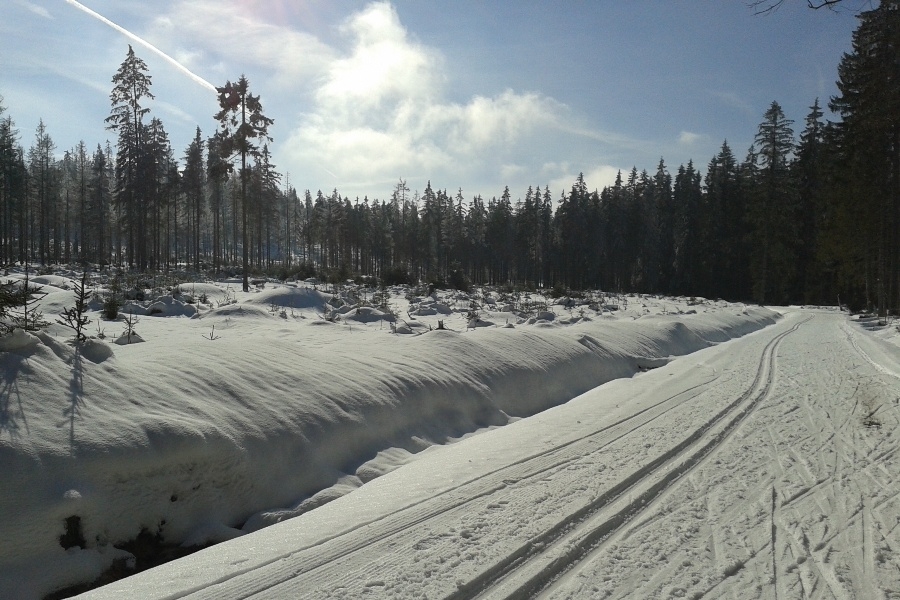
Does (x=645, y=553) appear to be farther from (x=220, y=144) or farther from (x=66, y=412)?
(x=220, y=144)

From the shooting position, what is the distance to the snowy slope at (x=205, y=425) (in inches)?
146

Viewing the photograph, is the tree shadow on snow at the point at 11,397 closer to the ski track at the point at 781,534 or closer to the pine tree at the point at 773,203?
the ski track at the point at 781,534

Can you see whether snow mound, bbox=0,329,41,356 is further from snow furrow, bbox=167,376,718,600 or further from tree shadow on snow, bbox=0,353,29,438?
snow furrow, bbox=167,376,718,600

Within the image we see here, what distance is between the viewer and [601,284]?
73438mm

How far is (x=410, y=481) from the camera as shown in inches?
203

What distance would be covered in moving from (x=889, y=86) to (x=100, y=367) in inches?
675

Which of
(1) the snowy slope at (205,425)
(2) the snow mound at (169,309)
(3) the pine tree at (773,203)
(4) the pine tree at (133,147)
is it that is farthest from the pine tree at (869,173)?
(4) the pine tree at (133,147)

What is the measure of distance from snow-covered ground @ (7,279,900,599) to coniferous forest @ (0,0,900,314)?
8581 mm

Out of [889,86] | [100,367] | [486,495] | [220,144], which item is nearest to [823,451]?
[486,495]

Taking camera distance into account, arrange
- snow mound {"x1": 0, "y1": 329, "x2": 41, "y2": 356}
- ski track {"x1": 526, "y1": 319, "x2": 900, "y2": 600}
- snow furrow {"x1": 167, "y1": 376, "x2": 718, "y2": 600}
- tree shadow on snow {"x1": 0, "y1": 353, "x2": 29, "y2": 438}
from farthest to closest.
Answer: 1. snow mound {"x1": 0, "y1": 329, "x2": 41, "y2": 356}
2. tree shadow on snow {"x1": 0, "y1": 353, "x2": 29, "y2": 438}
3. snow furrow {"x1": 167, "y1": 376, "x2": 718, "y2": 600}
4. ski track {"x1": 526, "y1": 319, "x2": 900, "y2": 600}

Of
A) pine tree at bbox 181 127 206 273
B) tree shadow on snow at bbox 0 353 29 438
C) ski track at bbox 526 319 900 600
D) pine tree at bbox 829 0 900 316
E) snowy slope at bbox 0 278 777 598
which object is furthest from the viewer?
pine tree at bbox 181 127 206 273

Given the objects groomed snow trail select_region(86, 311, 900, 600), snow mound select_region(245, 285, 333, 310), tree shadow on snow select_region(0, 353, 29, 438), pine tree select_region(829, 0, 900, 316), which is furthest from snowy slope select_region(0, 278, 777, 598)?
pine tree select_region(829, 0, 900, 316)

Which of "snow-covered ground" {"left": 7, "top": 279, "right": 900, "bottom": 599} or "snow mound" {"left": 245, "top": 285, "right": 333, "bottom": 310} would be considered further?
"snow mound" {"left": 245, "top": 285, "right": 333, "bottom": 310}

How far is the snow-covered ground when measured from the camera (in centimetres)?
340
